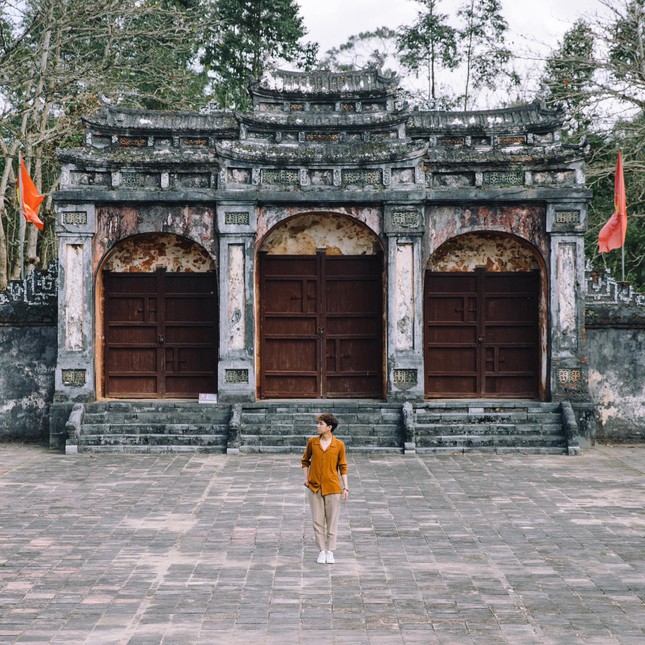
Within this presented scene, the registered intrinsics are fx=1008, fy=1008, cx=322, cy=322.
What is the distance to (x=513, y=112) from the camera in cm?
1859

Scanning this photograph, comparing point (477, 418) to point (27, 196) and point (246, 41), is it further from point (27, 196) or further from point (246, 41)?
point (246, 41)

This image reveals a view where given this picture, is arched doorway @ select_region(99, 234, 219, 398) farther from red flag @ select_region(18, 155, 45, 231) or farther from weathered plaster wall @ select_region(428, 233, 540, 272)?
weathered plaster wall @ select_region(428, 233, 540, 272)

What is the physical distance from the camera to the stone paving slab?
7.42m

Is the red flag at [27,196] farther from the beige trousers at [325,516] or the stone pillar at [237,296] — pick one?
the beige trousers at [325,516]

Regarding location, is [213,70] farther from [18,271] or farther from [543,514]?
[543,514]

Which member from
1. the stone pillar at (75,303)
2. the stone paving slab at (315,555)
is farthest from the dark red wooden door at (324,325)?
the stone paving slab at (315,555)

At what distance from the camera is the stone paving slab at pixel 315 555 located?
7418 mm

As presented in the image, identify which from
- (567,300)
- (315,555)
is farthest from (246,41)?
(315,555)

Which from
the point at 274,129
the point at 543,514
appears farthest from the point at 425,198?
the point at 543,514

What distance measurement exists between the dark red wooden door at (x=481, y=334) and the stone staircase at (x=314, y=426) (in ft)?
3.45

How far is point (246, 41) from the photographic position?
3725 cm

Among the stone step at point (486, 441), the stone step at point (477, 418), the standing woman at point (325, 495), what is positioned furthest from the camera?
the stone step at point (477, 418)

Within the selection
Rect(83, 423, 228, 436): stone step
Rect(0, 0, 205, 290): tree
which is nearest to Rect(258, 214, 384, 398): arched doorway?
Rect(83, 423, 228, 436): stone step

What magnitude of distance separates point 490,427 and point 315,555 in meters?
7.40
